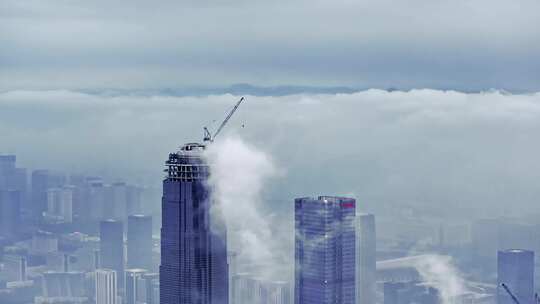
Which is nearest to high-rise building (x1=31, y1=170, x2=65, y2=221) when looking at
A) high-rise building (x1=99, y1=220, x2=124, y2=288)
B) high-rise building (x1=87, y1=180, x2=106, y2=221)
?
high-rise building (x1=87, y1=180, x2=106, y2=221)

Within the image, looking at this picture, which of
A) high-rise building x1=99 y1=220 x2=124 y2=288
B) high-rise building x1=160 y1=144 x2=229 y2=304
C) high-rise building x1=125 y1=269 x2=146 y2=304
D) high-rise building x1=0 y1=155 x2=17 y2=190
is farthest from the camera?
high-rise building x1=99 y1=220 x2=124 y2=288

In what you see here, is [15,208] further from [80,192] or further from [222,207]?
[222,207]

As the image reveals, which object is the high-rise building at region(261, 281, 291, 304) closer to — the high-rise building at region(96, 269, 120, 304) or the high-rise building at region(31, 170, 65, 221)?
the high-rise building at region(31, 170, 65, 221)

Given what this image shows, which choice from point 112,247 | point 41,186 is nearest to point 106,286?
point 112,247

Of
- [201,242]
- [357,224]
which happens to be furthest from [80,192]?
[357,224]

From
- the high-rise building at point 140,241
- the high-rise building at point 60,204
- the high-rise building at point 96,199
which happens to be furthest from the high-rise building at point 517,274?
the high-rise building at point 60,204

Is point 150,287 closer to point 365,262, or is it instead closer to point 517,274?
point 365,262

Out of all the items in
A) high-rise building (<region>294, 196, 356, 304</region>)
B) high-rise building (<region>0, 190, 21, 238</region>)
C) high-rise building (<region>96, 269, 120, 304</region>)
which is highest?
high-rise building (<region>0, 190, 21, 238</region>)
